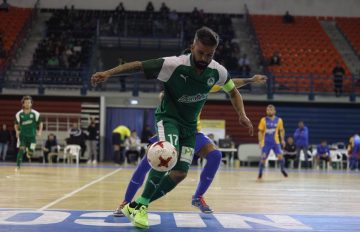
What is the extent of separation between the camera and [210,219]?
618 cm

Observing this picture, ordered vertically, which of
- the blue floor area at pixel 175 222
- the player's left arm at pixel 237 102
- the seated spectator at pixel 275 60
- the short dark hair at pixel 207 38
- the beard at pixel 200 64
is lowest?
the blue floor area at pixel 175 222

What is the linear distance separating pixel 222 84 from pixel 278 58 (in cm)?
2356

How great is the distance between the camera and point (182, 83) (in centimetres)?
578

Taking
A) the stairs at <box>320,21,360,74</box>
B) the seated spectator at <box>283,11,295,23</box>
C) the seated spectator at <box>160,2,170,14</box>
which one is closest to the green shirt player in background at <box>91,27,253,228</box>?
the stairs at <box>320,21,360,74</box>

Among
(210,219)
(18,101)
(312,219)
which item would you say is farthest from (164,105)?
(18,101)

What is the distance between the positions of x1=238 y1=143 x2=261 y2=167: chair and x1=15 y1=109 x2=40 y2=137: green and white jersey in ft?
40.6

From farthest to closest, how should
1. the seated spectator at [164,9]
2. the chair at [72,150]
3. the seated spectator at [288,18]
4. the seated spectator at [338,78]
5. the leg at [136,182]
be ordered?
the seated spectator at [288,18], the seated spectator at [164,9], the seated spectator at [338,78], the chair at [72,150], the leg at [136,182]

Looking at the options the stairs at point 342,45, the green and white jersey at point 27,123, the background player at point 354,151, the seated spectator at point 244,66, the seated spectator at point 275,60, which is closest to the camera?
the green and white jersey at point 27,123

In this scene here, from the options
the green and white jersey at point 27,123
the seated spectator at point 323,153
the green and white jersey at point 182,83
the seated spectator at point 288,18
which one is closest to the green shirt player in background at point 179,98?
the green and white jersey at point 182,83

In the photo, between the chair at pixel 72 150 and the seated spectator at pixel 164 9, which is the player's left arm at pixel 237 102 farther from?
the seated spectator at pixel 164 9

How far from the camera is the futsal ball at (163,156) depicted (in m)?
5.31

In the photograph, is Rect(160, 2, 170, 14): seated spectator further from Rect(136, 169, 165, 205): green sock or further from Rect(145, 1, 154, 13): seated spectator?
Rect(136, 169, 165, 205): green sock

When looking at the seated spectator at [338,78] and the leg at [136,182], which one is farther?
the seated spectator at [338,78]

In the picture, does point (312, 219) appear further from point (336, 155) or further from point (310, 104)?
point (310, 104)
